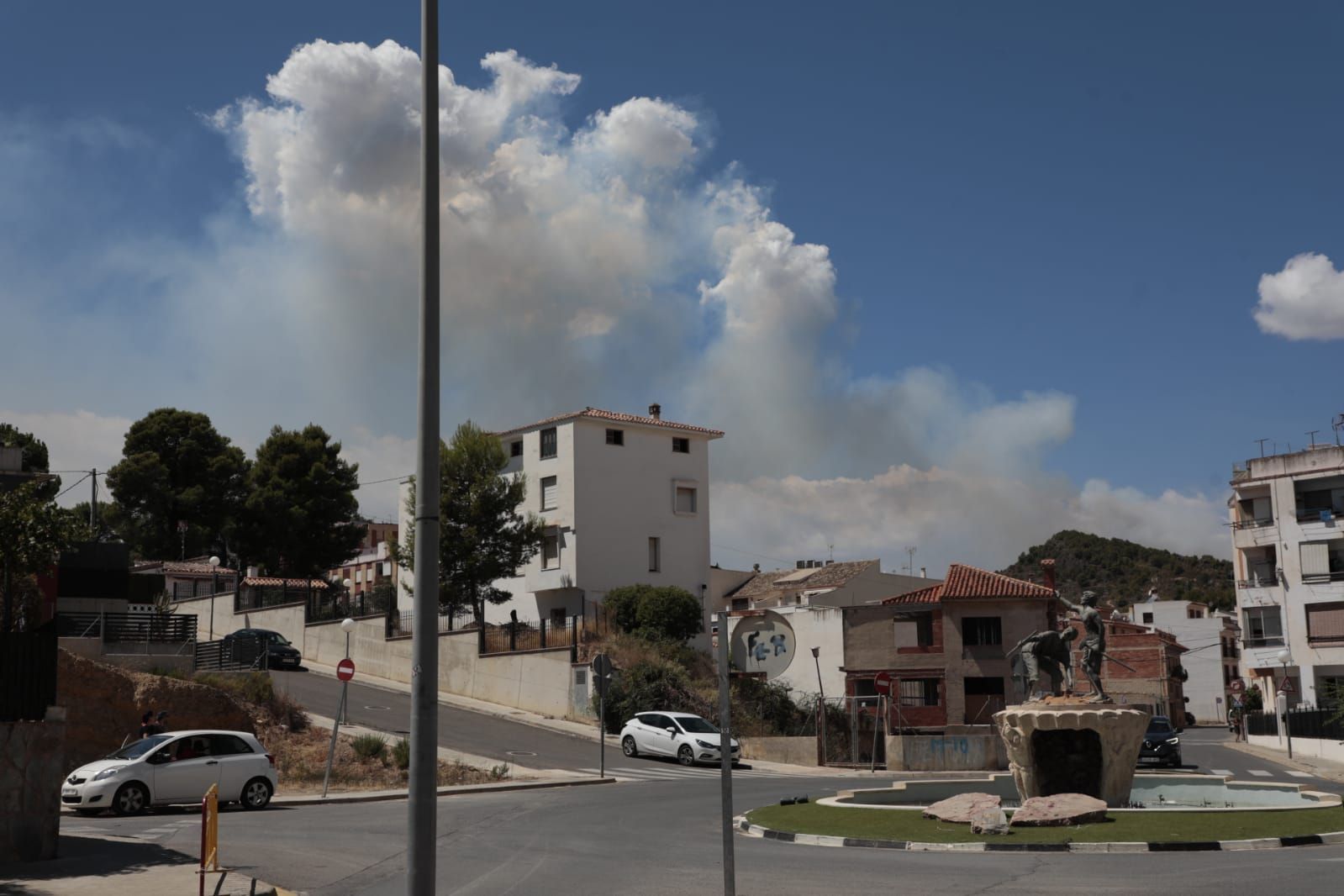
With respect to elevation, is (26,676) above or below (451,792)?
above

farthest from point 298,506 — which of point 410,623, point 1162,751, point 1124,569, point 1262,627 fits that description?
point 1124,569

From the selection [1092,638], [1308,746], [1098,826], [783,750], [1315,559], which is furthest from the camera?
[1315,559]

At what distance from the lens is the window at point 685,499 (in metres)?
62.2

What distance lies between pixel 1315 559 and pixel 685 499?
3154 centimetres

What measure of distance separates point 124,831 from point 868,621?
126ft

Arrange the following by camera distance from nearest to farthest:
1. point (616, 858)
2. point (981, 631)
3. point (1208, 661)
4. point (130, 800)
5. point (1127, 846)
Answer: point (1127, 846), point (616, 858), point (130, 800), point (981, 631), point (1208, 661)

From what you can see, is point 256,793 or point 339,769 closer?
point 256,793

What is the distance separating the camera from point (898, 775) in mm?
34250

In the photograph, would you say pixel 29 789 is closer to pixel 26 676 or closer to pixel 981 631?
pixel 26 676

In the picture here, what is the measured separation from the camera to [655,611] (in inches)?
2063

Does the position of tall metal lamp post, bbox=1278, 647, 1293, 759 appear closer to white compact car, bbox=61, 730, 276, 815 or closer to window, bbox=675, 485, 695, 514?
window, bbox=675, 485, 695, 514

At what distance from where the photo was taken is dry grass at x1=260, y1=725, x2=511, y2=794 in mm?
Result: 27469

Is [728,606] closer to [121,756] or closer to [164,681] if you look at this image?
[164,681]

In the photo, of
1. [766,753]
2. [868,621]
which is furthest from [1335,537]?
[766,753]
